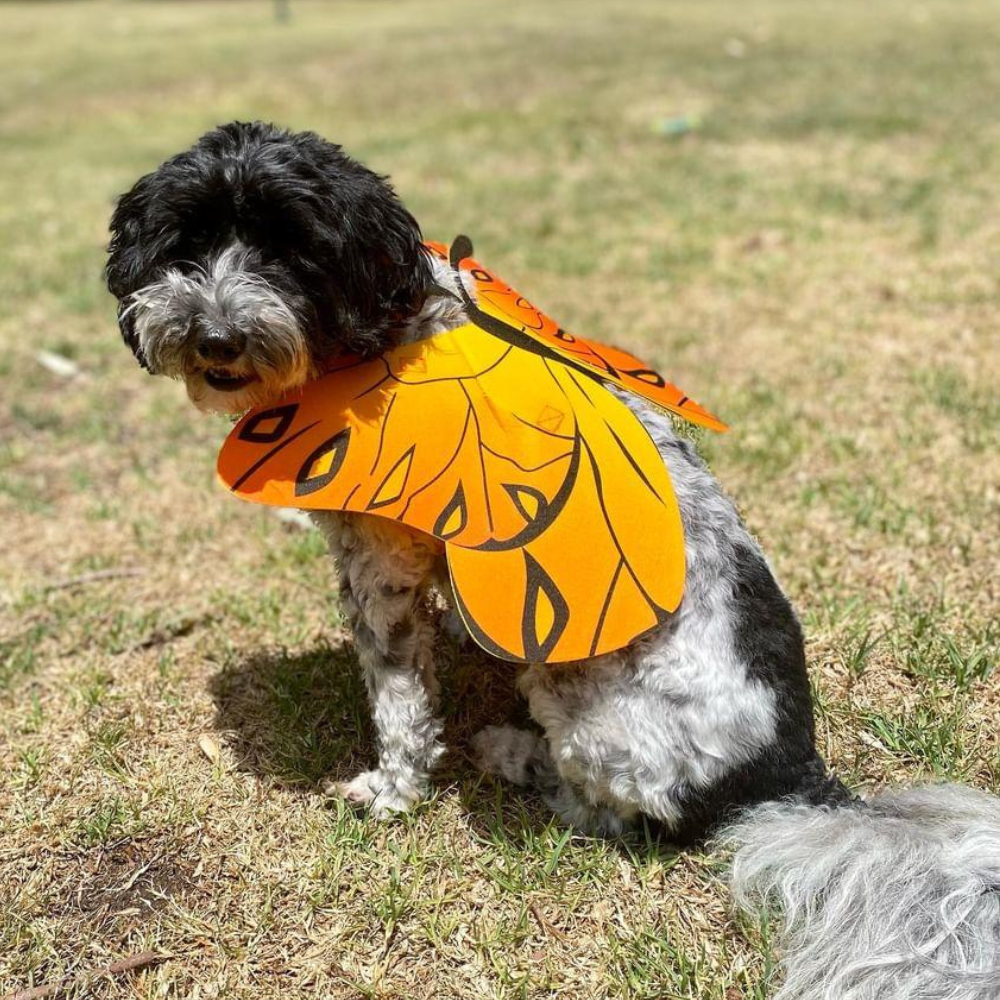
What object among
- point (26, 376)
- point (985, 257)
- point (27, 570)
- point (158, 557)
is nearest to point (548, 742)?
point (158, 557)

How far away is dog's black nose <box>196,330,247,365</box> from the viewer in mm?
2744

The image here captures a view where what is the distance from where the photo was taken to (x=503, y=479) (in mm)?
2832

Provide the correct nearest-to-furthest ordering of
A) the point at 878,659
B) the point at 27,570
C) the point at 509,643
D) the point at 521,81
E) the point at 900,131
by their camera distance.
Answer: the point at 509,643 < the point at 878,659 < the point at 27,570 < the point at 900,131 < the point at 521,81

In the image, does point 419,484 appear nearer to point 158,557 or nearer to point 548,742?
point 548,742

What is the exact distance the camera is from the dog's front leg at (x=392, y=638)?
121 inches

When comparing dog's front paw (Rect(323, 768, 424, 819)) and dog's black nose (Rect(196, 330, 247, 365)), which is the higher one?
dog's black nose (Rect(196, 330, 247, 365))

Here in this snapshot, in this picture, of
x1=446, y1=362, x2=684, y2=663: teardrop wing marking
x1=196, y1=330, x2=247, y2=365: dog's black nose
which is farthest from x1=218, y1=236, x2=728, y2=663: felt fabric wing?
x1=196, y1=330, x2=247, y2=365: dog's black nose

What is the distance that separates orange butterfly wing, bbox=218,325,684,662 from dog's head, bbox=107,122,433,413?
195 mm

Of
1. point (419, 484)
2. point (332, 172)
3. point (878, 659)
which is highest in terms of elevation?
point (332, 172)

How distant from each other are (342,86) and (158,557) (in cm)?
1427

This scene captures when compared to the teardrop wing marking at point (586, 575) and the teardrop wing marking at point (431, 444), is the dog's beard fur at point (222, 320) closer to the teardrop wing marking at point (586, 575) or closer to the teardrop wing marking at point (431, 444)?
the teardrop wing marking at point (431, 444)

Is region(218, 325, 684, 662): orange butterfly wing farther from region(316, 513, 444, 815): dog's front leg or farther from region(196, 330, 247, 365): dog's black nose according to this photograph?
region(196, 330, 247, 365): dog's black nose

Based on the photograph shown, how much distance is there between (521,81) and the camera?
16.4m

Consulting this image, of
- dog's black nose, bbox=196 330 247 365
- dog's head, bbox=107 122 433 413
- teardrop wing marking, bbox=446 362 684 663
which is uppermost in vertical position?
dog's head, bbox=107 122 433 413
